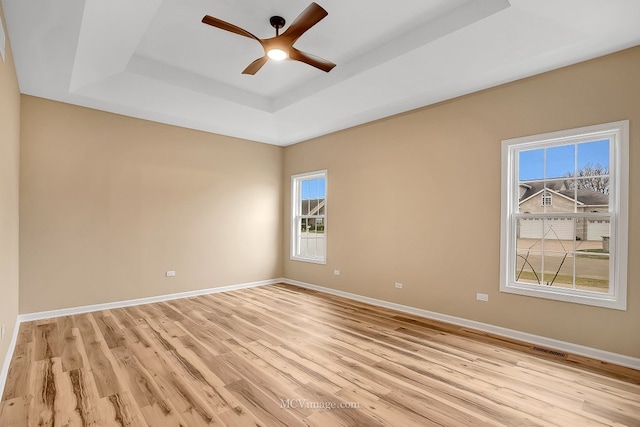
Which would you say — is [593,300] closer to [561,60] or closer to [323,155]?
[561,60]

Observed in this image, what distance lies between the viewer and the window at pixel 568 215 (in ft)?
9.85

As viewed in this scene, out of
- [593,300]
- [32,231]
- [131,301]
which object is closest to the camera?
[593,300]

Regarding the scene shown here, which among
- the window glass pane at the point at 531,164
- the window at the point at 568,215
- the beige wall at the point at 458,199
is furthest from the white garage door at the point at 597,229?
the window glass pane at the point at 531,164

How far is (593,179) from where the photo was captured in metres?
3.22

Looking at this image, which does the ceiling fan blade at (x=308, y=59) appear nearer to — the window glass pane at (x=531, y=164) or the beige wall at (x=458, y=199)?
the beige wall at (x=458, y=199)

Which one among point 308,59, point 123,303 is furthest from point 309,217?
point 308,59

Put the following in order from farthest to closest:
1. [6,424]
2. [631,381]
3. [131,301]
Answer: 1. [131,301]
2. [631,381]
3. [6,424]

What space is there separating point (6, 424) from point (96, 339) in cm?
145

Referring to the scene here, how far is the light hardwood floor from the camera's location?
7.06ft

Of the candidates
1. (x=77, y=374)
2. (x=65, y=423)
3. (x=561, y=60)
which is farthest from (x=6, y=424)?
(x=561, y=60)

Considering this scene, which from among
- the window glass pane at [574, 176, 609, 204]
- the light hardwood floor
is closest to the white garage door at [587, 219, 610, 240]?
the window glass pane at [574, 176, 609, 204]

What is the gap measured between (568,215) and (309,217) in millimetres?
4142

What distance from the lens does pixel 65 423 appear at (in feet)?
6.75

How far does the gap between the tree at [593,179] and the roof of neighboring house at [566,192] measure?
41 millimetres
